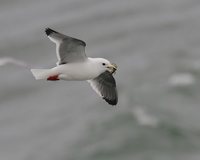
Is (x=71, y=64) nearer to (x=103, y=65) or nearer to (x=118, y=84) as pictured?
(x=103, y=65)

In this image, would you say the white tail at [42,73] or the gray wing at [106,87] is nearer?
the white tail at [42,73]

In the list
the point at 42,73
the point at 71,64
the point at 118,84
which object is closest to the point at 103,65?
the point at 71,64

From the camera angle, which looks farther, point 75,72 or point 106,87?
point 106,87

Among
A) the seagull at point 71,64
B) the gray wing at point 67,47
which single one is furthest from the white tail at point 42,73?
the gray wing at point 67,47

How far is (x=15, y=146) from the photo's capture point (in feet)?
146

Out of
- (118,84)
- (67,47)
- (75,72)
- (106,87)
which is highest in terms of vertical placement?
(118,84)

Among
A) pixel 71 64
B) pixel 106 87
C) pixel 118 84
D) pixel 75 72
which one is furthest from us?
pixel 118 84

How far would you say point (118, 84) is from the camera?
47.8 m

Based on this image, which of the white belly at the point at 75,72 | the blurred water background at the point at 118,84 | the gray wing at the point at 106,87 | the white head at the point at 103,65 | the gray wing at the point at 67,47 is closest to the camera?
the white belly at the point at 75,72

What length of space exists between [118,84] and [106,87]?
106 feet

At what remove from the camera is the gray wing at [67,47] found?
13.7 meters

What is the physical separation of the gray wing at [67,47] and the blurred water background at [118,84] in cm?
2641

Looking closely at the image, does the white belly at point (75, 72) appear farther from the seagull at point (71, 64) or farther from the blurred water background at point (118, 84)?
the blurred water background at point (118, 84)

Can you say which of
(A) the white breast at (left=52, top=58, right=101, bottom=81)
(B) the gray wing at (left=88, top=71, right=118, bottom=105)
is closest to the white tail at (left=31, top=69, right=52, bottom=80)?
(A) the white breast at (left=52, top=58, right=101, bottom=81)
